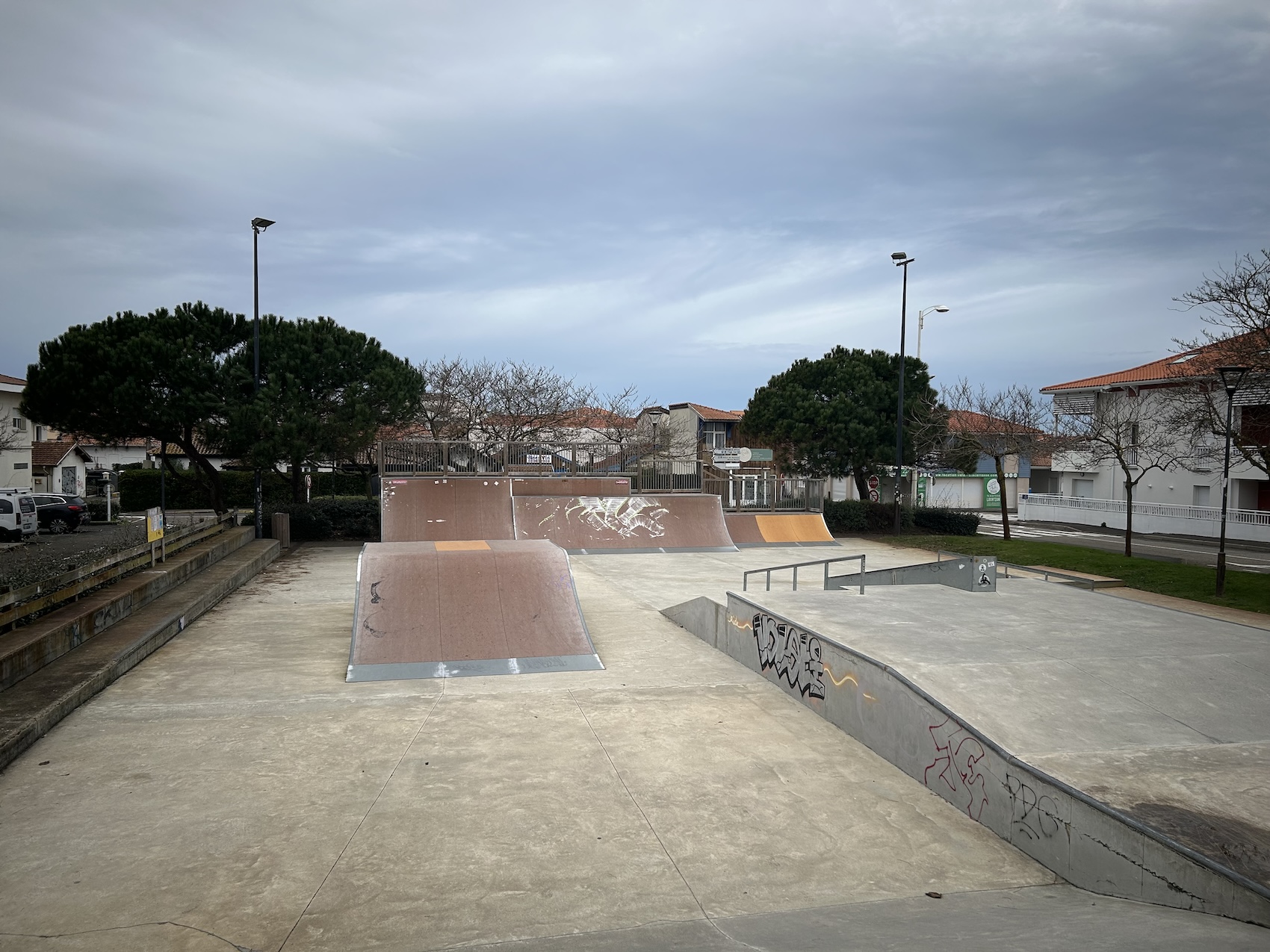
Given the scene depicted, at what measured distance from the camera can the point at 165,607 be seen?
41.6 feet

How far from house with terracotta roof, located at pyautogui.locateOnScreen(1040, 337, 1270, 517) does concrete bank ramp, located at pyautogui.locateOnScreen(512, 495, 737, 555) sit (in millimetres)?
13157

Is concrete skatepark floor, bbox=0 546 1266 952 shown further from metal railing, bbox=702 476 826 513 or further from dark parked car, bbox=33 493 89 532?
dark parked car, bbox=33 493 89 532

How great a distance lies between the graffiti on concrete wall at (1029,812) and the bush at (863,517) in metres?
23.2

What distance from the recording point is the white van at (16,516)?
79.0 feet

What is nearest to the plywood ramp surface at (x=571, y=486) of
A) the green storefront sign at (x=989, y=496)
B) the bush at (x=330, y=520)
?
the bush at (x=330, y=520)

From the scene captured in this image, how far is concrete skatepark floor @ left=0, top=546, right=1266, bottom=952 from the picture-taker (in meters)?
4.36

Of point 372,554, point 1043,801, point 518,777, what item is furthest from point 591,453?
point 1043,801

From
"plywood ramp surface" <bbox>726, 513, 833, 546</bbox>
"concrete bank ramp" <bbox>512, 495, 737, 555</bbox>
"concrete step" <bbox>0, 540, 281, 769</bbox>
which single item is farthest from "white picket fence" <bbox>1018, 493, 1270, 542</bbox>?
"concrete step" <bbox>0, 540, 281, 769</bbox>

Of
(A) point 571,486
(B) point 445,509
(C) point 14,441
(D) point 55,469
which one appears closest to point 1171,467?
(A) point 571,486

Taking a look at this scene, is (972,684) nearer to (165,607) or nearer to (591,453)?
(165,607)

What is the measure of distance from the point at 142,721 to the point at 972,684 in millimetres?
7814

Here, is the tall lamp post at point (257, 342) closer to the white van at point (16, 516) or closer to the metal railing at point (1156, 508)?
the white van at point (16, 516)

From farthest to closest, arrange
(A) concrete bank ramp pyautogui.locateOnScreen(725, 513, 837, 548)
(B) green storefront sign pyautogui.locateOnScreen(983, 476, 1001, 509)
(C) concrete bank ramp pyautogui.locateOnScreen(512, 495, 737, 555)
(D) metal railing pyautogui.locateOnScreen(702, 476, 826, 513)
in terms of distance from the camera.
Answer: (B) green storefront sign pyautogui.locateOnScreen(983, 476, 1001, 509), (D) metal railing pyautogui.locateOnScreen(702, 476, 826, 513), (A) concrete bank ramp pyautogui.locateOnScreen(725, 513, 837, 548), (C) concrete bank ramp pyautogui.locateOnScreen(512, 495, 737, 555)

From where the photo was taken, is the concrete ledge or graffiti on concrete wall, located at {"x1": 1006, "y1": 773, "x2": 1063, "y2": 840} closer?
the concrete ledge
